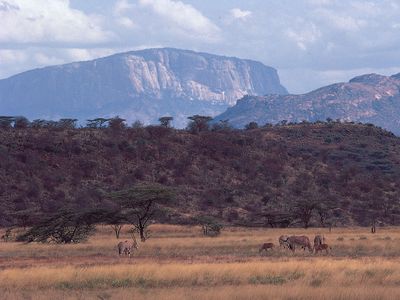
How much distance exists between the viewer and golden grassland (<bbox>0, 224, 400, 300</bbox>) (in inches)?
752

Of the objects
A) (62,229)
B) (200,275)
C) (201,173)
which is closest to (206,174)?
(201,173)

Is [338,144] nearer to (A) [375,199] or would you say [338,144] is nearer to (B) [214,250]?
(A) [375,199]

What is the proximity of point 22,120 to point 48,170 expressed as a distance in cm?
1748

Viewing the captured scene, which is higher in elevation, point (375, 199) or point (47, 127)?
point (47, 127)

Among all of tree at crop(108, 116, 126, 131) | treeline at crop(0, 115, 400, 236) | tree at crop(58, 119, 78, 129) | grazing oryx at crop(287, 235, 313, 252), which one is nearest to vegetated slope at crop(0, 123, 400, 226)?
treeline at crop(0, 115, 400, 236)

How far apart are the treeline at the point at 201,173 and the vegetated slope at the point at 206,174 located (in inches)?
4.5

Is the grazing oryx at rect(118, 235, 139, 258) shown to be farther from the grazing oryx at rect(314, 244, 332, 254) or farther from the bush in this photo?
the bush

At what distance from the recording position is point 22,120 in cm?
9062

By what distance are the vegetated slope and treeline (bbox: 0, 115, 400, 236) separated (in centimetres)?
11

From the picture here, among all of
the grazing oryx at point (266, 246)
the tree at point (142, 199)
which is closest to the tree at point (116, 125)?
the tree at point (142, 199)

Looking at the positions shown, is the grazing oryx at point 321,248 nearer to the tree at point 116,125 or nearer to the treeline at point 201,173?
the treeline at point 201,173

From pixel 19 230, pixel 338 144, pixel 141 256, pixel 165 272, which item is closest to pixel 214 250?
pixel 141 256

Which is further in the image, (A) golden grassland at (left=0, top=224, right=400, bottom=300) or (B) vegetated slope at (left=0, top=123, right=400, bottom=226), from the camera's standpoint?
(B) vegetated slope at (left=0, top=123, right=400, bottom=226)

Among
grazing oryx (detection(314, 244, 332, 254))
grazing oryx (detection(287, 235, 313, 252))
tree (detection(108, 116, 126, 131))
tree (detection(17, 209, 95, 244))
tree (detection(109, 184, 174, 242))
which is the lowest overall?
grazing oryx (detection(314, 244, 332, 254))
